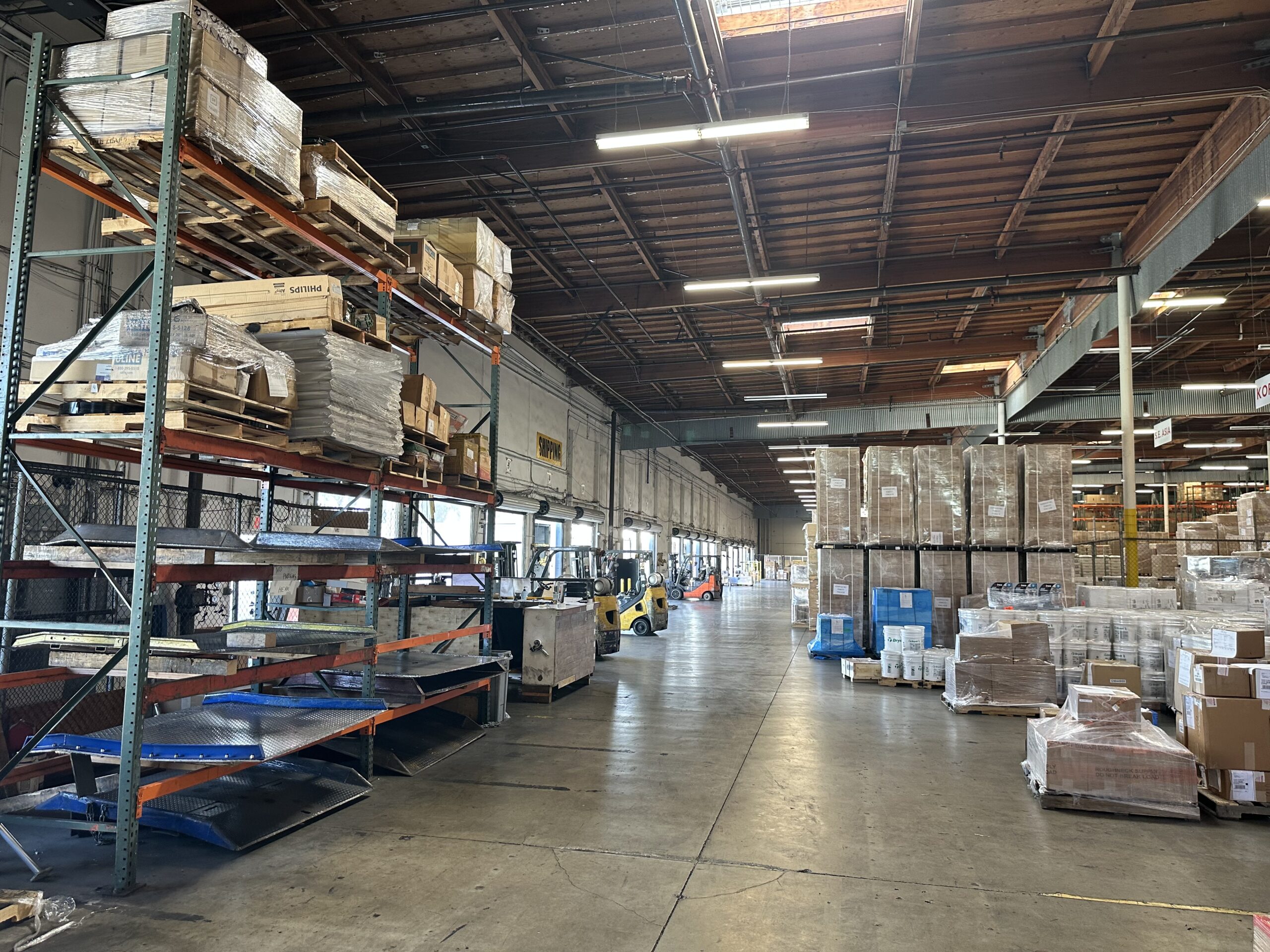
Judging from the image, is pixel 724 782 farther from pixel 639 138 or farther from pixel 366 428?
pixel 639 138

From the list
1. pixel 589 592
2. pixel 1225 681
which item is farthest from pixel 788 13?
pixel 589 592

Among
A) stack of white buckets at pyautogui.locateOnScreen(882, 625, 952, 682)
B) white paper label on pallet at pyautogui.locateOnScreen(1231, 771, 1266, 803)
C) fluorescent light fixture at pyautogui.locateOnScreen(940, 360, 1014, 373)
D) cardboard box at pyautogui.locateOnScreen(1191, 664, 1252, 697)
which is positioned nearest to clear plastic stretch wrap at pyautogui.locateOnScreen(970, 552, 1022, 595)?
stack of white buckets at pyautogui.locateOnScreen(882, 625, 952, 682)

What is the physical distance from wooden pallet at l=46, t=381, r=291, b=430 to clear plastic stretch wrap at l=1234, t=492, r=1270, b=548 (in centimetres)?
1778

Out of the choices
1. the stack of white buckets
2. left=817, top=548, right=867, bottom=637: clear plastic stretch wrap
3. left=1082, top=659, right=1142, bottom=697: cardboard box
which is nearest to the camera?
left=1082, top=659, right=1142, bottom=697: cardboard box

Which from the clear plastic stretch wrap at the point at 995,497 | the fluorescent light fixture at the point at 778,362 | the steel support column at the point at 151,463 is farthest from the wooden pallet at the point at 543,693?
the fluorescent light fixture at the point at 778,362

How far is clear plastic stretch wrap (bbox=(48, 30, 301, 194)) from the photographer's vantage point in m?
3.94

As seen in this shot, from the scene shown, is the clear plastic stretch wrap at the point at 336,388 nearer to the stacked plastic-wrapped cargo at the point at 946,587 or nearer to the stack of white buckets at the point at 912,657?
the stack of white buckets at the point at 912,657

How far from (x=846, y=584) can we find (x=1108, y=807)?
25.5ft

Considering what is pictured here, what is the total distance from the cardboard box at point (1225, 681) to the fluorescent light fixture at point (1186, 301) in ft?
29.1

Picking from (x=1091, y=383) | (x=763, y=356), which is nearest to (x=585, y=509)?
(x=763, y=356)

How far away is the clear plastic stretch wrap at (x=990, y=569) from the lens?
11.9 m

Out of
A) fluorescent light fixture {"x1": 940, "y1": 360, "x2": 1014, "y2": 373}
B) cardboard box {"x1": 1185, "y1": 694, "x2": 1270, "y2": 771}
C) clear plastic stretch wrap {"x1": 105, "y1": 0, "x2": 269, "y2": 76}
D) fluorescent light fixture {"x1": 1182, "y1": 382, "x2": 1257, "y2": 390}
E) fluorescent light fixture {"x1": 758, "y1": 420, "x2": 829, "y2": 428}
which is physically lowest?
cardboard box {"x1": 1185, "y1": 694, "x2": 1270, "y2": 771}

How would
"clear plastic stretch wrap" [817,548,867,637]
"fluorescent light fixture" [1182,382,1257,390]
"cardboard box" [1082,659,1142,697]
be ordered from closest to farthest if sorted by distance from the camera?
1. "cardboard box" [1082,659,1142,697]
2. "clear plastic stretch wrap" [817,548,867,637]
3. "fluorescent light fixture" [1182,382,1257,390]

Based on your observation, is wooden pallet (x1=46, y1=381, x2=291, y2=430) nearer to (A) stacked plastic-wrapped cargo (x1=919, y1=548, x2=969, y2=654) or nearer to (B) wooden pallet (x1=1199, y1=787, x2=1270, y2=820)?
(B) wooden pallet (x1=1199, y1=787, x2=1270, y2=820)
